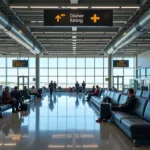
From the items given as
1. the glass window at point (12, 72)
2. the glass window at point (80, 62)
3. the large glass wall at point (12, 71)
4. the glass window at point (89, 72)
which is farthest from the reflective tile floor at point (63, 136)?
the glass window at point (12, 72)

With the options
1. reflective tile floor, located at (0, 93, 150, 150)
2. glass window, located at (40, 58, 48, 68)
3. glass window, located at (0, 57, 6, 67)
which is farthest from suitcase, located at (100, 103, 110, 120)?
glass window, located at (0, 57, 6, 67)

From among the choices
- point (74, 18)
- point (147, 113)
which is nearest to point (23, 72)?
point (74, 18)

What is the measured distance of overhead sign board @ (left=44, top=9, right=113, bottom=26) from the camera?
7.62m

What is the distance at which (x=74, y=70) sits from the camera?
116 feet

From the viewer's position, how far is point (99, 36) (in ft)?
59.1

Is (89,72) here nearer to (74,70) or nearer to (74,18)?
(74,70)

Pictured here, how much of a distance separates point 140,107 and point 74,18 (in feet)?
10.7

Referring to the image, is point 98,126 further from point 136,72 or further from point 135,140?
point 136,72

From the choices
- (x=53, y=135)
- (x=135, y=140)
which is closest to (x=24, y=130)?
(x=53, y=135)

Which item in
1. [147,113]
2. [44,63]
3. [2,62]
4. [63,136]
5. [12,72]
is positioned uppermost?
[2,62]

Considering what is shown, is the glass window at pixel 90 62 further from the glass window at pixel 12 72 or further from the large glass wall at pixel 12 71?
the glass window at pixel 12 72

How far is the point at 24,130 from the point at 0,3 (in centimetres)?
526

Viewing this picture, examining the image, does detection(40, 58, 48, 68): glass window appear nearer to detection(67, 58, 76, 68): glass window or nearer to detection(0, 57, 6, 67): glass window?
detection(67, 58, 76, 68): glass window

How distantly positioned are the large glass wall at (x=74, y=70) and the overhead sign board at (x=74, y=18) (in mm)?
27310
